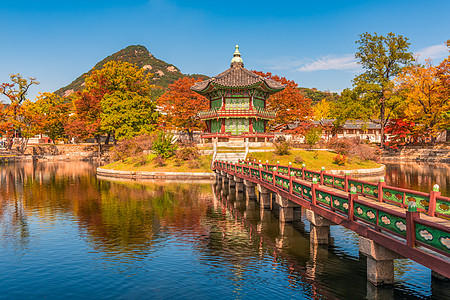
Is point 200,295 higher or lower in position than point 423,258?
lower

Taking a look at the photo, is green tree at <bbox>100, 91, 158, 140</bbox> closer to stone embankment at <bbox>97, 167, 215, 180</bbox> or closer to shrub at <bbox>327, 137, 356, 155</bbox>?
stone embankment at <bbox>97, 167, 215, 180</bbox>

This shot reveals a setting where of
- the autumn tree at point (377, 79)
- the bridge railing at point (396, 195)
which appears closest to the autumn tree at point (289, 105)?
the autumn tree at point (377, 79)

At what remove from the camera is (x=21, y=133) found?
77.6 meters

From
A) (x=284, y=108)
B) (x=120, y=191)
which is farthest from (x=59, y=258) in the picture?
(x=284, y=108)

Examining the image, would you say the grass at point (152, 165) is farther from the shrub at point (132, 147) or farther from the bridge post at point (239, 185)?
the bridge post at point (239, 185)

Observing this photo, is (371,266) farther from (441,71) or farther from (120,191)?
(441,71)

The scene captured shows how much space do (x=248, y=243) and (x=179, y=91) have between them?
5440 centimetres

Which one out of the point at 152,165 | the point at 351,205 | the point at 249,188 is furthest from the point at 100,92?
the point at 351,205

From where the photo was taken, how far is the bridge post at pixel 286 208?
19188mm

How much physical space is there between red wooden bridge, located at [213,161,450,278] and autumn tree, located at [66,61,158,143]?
6137cm

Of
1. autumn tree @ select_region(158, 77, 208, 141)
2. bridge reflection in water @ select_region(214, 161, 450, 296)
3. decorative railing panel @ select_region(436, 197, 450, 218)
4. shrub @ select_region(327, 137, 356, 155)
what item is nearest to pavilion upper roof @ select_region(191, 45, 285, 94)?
autumn tree @ select_region(158, 77, 208, 141)

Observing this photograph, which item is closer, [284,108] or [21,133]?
[284,108]

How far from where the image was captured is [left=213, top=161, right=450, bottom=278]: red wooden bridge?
812 centimetres

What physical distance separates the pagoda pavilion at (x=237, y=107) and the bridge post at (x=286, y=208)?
3174 cm
